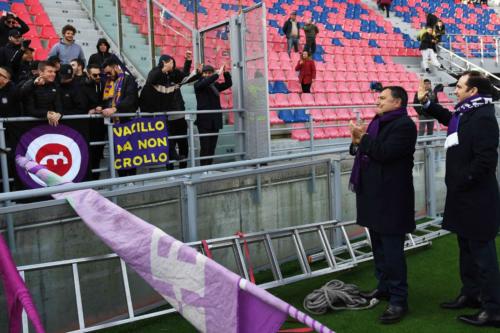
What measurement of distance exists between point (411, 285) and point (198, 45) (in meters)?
5.17

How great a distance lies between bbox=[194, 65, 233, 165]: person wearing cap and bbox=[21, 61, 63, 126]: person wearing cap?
7.33ft

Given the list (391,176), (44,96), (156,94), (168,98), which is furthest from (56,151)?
(391,176)

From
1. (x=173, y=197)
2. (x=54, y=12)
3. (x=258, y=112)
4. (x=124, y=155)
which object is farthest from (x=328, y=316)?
(x=54, y=12)

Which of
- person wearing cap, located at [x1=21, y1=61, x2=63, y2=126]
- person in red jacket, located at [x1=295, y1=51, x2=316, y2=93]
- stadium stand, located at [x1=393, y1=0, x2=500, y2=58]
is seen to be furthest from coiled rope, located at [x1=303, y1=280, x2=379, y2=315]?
stadium stand, located at [x1=393, y1=0, x2=500, y2=58]

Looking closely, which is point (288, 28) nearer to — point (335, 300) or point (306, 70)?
point (306, 70)

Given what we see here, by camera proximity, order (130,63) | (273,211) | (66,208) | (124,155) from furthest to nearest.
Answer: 1. (130,63)
2. (124,155)
3. (273,211)
4. (66,208)

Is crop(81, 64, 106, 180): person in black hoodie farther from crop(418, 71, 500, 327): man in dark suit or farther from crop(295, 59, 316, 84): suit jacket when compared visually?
crop(295, 59, 316, 84): suit jacket

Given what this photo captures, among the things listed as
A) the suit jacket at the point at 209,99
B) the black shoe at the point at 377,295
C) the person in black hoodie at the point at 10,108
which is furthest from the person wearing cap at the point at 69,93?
the black shoe at the point at 377,295

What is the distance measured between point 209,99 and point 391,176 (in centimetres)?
402

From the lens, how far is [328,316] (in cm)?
422

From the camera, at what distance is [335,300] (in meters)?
4.36

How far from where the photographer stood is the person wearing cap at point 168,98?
22.4 ft

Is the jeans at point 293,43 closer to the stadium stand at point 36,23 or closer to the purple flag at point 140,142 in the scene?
the stadium stand at point 36,23

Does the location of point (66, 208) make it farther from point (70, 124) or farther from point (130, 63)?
point (130, 63)
